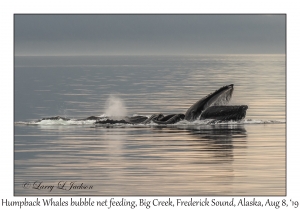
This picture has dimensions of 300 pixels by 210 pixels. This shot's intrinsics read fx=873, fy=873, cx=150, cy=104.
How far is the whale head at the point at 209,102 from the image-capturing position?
1607 inches

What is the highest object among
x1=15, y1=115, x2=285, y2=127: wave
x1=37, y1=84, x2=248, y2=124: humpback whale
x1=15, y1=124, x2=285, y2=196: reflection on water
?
x1=37, y1=84, x2=248, y2=124: humpback whale

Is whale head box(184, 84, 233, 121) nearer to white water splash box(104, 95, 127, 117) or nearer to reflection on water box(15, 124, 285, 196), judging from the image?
reflection on water box(15, 124, 285, 196)

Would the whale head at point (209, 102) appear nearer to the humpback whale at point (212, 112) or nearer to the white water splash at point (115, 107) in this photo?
the humpback whale at point (212, 112)

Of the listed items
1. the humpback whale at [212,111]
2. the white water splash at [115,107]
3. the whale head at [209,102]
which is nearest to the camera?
the humpback whale at [212,111]

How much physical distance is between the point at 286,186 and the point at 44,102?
88.5 ft

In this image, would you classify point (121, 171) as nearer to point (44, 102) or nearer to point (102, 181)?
point (102, 181)

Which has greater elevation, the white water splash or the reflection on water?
the white water splash

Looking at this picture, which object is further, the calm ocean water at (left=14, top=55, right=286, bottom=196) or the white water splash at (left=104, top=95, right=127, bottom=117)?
the white water splash at (left=104, top=95, right=127, bottom=117)

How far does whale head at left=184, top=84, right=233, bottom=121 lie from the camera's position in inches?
1607

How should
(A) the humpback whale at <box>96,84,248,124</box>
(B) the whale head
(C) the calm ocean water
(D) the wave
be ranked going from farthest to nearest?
(B) the whale head
(A) the humpback whale at <box>96,84,248,124</box>
(D) the wave
(C) the calm ocean water

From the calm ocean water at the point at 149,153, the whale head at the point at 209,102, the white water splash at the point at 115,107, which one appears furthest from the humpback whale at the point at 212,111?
the white water splash at the point at 115,107

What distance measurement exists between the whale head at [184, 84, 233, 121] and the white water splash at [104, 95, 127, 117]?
4506mm

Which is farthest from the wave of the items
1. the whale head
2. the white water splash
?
the white water splash
